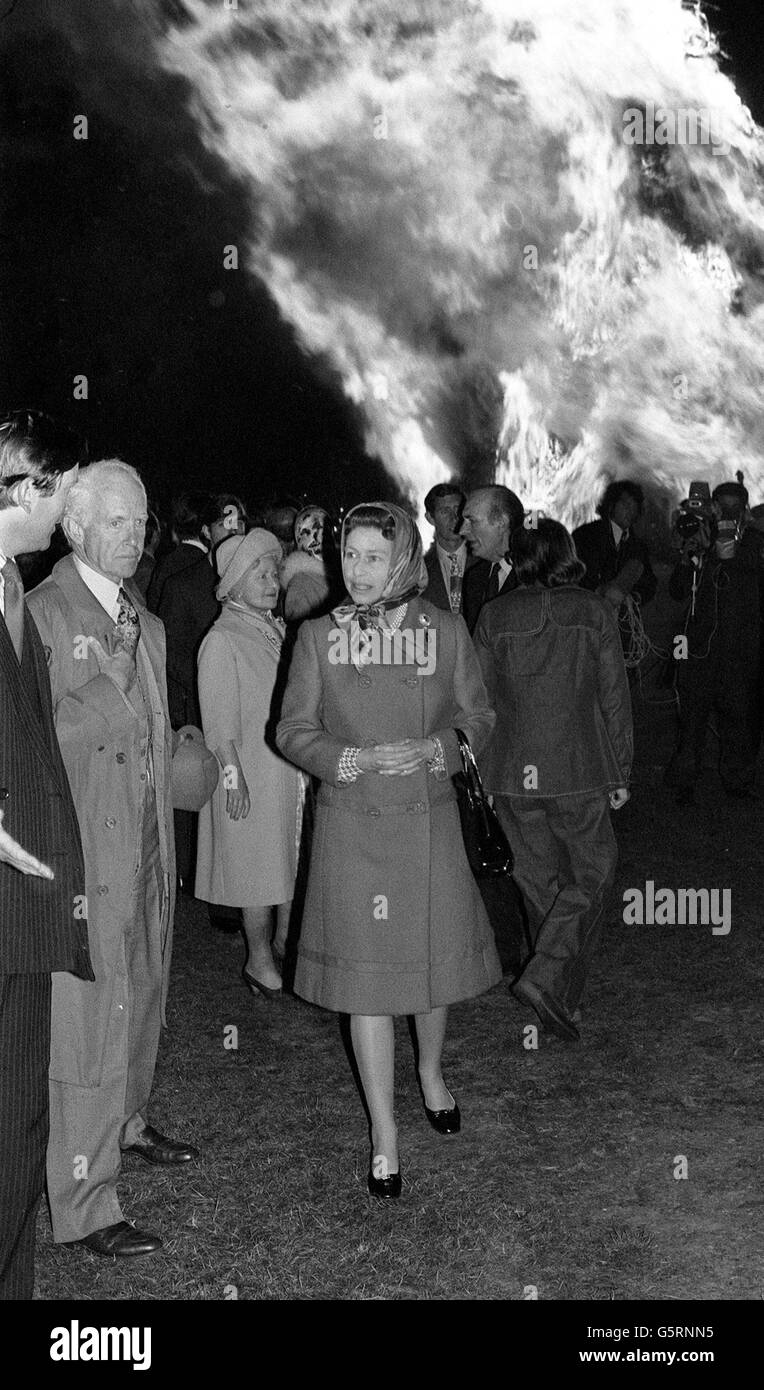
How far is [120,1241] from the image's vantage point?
4055mm

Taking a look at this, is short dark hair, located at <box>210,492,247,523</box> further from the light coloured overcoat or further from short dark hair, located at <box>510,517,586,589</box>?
short dark hair, located at <box>510,517,586,589</box>

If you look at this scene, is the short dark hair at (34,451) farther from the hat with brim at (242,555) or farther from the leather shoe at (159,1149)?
the hat with brim at (242,555)

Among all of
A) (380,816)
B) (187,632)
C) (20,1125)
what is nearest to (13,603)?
(20,1125)

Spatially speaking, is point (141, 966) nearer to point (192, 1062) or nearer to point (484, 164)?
point (192, 1062)

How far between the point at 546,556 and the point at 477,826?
1688 millimetres

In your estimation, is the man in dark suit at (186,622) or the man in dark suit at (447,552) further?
the man in dark suit at (447,552)

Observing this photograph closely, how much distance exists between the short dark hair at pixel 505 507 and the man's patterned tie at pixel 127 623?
2803 mm

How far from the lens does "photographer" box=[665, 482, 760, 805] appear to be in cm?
1077

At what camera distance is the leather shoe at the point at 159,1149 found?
4.75 metres

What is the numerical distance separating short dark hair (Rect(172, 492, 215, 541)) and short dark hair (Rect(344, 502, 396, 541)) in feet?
14.3

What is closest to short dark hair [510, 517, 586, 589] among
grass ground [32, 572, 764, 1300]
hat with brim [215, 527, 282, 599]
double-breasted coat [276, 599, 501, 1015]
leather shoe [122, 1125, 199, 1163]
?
hat with brim [215, 527, 282, 599]

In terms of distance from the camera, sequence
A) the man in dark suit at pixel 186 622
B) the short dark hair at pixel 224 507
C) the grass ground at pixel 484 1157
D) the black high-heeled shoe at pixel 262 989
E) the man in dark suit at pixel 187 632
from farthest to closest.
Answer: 1. the short dark hair at pixel 224 507
2. the man in dark suit at pixel 186 622
3. the man in dark suit at pixel 187 632
4. the black high-heeled shoe at pixel 262 989
5. the grass ground at pixel 484 1157

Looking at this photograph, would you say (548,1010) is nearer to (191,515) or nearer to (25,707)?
(25,707)

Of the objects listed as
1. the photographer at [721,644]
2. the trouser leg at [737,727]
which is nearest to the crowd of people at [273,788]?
the photographer at [721,644]
